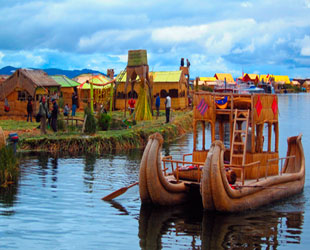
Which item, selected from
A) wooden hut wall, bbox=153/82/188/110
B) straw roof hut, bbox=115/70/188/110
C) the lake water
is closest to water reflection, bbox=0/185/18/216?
the lake water

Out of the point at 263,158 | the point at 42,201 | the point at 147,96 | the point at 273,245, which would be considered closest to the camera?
the point at 273,245

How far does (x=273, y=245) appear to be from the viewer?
1288 centimetres

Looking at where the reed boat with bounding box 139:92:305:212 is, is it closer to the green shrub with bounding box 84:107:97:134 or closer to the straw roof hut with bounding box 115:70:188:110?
the green shrub with bounding box 84:107:97:134

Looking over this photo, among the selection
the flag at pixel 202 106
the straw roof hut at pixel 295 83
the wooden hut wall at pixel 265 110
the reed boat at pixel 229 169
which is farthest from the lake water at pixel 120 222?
the straw roof hut at pixel 295 83

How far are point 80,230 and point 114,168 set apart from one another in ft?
28.8

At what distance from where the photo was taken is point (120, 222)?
47.4ft

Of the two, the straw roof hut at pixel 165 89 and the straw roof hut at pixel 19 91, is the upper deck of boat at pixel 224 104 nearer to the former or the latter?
the straw roof hut at pixel 19 91

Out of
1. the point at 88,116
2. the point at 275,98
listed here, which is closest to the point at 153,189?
the point at 275,98

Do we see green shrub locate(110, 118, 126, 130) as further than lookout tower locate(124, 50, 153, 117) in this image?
No

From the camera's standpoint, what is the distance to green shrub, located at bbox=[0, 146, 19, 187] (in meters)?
18.2

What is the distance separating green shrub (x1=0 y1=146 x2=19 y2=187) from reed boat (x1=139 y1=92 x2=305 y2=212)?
5.11 m

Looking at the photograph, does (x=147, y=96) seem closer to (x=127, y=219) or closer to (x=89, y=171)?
(x=89, y=171)

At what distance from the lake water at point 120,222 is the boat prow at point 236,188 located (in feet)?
0.93

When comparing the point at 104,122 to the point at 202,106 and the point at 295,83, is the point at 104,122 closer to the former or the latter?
the point at 202,106
